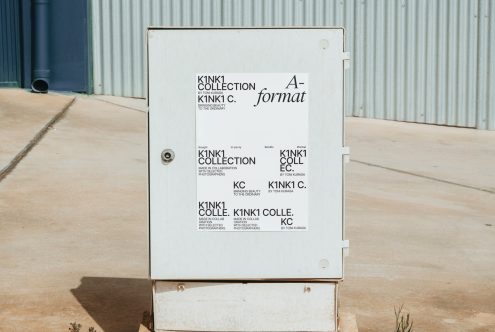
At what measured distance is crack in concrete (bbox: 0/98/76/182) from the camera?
970cm

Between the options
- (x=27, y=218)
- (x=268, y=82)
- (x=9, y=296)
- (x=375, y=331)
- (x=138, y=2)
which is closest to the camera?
(x=268, y=82)

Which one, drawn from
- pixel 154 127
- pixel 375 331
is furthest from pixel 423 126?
pixel 154 127

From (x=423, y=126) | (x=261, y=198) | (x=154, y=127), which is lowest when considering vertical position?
(x=423, y=126)

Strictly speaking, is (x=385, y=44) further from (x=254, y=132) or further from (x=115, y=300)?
(x=254, y=132)

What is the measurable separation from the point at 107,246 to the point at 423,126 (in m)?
8.54

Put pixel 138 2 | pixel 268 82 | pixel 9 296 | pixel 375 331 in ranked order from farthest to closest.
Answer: pixel 138 2 < pixel 9 296 < pixel 375 331 < pixel 268 82

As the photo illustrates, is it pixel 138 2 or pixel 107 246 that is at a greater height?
pixel 138 2

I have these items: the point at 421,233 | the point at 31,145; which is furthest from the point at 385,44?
the point at 421,233

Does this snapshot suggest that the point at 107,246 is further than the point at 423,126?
No

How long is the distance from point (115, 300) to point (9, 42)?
9.80 meters

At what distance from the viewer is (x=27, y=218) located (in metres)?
8.02

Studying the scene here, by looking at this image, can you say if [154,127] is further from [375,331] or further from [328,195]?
[375,331]

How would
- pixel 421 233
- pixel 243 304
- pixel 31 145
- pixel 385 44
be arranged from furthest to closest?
pixel 385 44, pixel 31 145, pixel 421 233, pixel 243 304

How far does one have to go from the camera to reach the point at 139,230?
7805 millimetres
